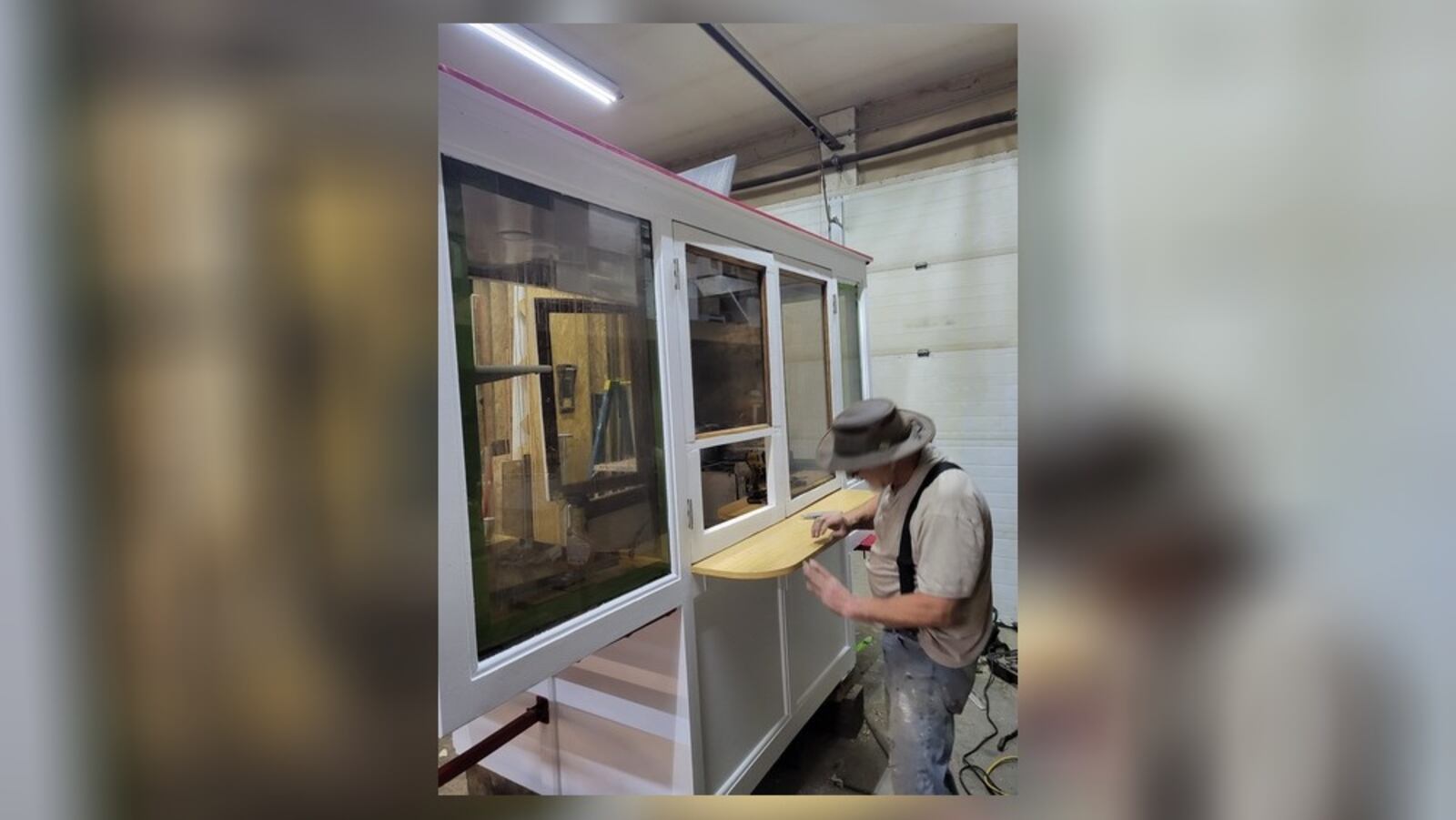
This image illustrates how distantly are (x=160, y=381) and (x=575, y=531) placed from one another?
639 millimetres

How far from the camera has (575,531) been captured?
1.01 meters

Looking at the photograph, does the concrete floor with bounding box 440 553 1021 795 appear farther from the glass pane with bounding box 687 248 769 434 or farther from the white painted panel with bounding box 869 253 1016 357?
the white painted panel with bounding box 869 253 1016 357

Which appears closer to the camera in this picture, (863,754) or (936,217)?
(863,754)

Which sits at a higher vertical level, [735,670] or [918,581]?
[918,581]

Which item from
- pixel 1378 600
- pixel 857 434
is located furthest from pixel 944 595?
pixel 1378 600

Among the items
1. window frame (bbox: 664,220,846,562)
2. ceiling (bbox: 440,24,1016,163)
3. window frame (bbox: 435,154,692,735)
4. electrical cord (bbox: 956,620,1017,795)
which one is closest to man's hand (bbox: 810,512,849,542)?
window frame (bbox: 664,220,846,562)

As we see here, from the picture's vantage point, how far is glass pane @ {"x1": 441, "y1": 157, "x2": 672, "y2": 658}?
79cm

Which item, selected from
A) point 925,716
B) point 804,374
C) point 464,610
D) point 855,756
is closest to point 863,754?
point 855,756

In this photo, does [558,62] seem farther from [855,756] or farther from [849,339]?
[855,756]

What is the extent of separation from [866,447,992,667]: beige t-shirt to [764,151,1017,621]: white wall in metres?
0.96

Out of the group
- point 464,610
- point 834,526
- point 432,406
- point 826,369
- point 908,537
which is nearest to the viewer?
point 432,406

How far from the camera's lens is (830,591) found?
3.86 feet

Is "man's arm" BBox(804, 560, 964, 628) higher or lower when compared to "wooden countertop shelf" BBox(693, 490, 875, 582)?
lower

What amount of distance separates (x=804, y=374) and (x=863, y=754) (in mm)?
1267
